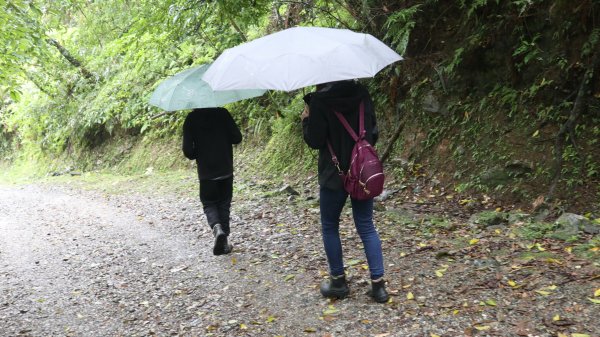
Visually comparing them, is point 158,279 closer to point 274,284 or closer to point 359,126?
point 274,284

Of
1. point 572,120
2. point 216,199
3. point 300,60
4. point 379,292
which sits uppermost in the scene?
point 300,60

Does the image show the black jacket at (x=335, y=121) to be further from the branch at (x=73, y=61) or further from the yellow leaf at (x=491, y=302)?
the branch at (x=73, y=61)

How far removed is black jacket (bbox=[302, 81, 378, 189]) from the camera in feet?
13.9

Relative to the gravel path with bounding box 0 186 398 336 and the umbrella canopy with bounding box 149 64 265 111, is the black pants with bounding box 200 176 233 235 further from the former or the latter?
the umbrella canopy with bounding box 149 64 265 111

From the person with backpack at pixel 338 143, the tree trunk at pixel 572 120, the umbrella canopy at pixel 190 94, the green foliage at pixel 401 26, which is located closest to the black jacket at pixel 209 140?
the umbrella canopy at pixel 190 94

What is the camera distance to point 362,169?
4188 mm

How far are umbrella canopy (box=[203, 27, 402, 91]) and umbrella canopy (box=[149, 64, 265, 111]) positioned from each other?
1324mm

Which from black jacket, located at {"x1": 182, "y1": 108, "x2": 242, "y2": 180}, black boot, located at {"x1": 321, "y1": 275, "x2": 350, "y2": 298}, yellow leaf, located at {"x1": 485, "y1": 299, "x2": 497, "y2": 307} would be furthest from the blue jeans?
black jacket, located at {"x1": 182, "y1": 108, "x2": 242, "y2": 180}

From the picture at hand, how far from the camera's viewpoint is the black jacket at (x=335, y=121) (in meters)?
4.23

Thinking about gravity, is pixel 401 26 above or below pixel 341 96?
above

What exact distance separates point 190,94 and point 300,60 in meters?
2.21

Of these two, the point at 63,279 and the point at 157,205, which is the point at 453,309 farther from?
the point at 157,205

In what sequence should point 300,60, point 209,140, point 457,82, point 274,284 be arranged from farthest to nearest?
point 457,82 → point 209,140 → point 274,284 → point 300,60

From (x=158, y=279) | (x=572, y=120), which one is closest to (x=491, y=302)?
(x=572, y=120)
